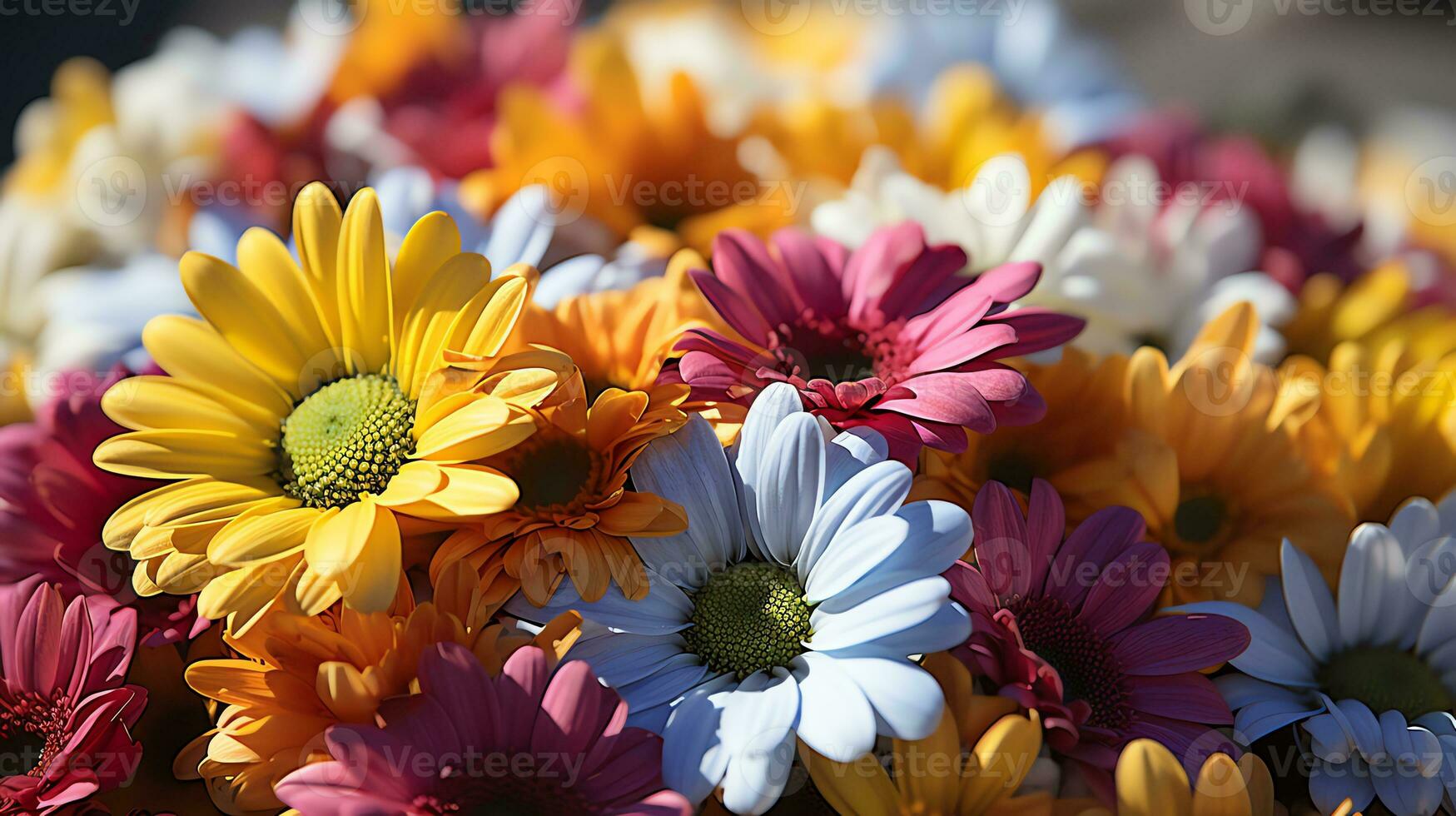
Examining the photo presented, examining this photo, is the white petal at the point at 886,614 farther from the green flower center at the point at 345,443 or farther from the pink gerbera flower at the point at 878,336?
the green flower center at the point at 345,443

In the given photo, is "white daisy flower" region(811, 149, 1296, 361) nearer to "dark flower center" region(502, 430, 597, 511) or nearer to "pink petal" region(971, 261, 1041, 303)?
"pink petal" region(971, 261, 1041, 303)

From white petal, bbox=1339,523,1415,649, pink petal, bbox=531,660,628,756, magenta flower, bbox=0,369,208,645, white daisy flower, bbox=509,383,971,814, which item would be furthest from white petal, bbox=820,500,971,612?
magenta flower, bbox=0,369,208,645

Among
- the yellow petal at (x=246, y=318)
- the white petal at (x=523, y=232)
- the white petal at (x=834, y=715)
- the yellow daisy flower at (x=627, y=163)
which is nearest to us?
the white petal at (x=834, y=715)

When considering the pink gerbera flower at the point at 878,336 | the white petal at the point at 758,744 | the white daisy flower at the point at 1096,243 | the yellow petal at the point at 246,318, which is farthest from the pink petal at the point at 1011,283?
the yellow petal at the point at 246,318

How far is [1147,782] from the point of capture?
1.28 ft

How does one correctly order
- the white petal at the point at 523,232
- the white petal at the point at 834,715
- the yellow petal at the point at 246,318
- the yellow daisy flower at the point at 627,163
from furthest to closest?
the yellow daisy flower at the point at 627,163, the white petal at the point at 523,232, the yellow petal at the point at 246,318, the white petal at the point at 834,715

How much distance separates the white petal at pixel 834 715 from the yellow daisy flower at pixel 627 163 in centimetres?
35

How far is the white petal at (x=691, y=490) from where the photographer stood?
44 cm

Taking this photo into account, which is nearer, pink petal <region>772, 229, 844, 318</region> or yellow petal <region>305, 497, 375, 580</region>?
yellow petal <region>305, 497, 375, 580</region>

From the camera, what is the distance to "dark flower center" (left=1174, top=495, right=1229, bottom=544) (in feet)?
1.78

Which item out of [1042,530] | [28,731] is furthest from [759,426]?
[28,731]

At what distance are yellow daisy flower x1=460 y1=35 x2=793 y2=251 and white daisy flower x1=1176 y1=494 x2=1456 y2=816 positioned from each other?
36 cm

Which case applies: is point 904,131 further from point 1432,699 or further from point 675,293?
point 1432,699

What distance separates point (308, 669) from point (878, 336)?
0.95ft
